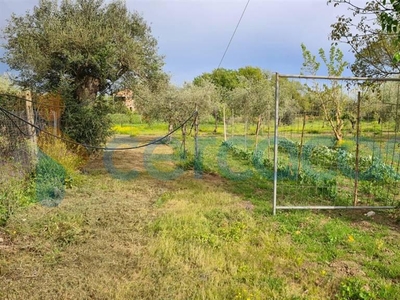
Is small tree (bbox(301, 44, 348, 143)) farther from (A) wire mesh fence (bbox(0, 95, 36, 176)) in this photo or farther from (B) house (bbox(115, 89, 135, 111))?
(A) wire mesh fence (bbox(0, 95, 36, 176))

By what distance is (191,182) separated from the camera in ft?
23.9

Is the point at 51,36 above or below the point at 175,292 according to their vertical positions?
above

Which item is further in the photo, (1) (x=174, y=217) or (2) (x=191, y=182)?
(2) (x=191, y=182)

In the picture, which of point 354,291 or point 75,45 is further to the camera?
point 75,45

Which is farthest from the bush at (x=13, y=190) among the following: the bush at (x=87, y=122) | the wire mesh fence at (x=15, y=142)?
the bush at (x=87, y=122)

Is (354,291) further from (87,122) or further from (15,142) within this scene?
(87,122)

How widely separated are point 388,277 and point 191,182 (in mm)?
4738

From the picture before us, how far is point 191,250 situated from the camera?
361 cm

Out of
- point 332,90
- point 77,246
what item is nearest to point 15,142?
point 77,246

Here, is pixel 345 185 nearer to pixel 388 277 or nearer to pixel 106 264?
pixel 388 277

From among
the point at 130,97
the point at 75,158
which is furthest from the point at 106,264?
the point at 130,97

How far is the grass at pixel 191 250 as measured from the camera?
2.86 meters

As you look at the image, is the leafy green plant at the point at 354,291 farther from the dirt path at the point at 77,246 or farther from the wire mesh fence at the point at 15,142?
the wire mesh fence at the point at 15,142

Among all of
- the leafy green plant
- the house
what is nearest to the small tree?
the house
